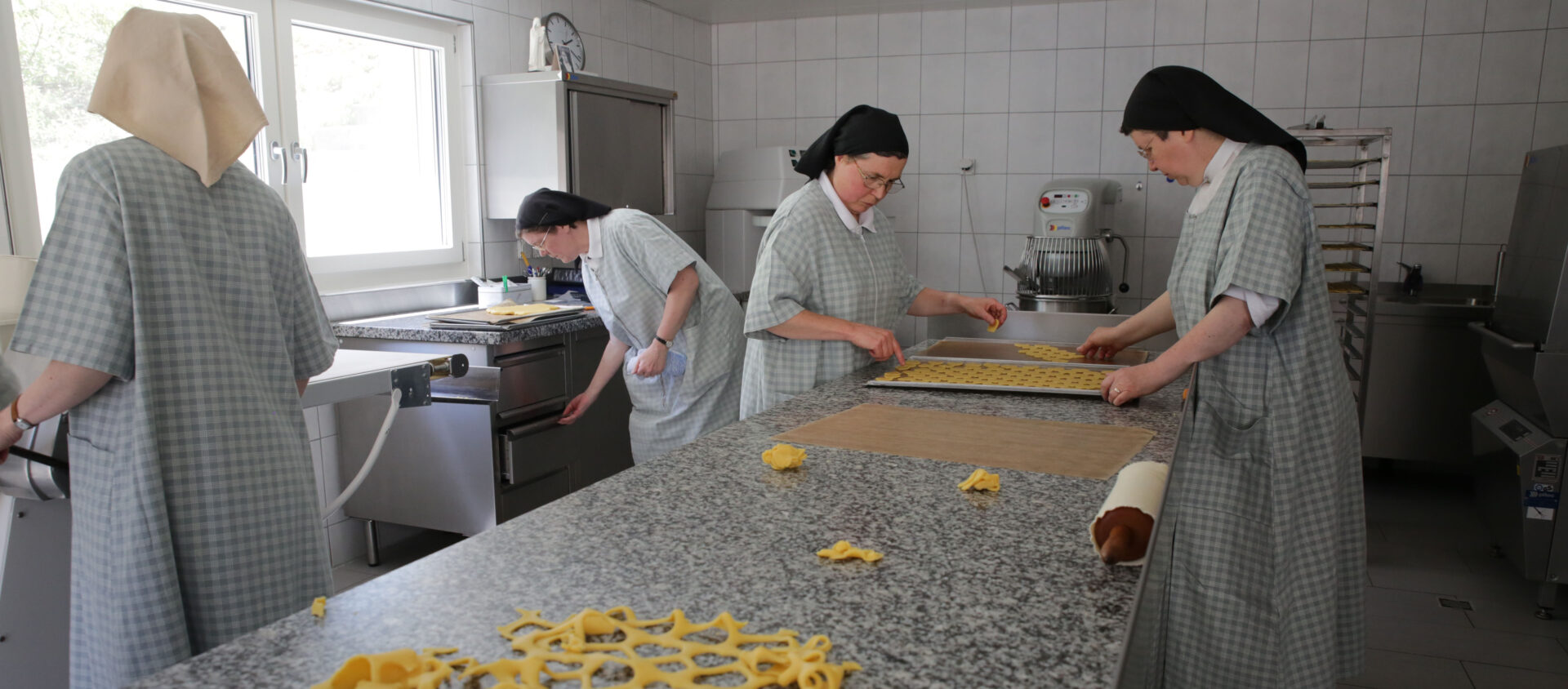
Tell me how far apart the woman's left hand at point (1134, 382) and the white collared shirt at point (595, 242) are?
142 cm

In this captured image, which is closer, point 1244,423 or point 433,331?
point 1244,423

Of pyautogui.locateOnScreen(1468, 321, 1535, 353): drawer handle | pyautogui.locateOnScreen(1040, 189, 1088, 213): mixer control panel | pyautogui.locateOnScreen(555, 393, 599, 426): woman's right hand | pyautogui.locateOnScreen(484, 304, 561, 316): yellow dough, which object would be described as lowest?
pyautogui.locateOnScreen(555, 393, 599, 426): woman's right hand

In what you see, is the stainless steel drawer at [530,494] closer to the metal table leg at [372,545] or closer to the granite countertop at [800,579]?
the metal table leg at [372,545]

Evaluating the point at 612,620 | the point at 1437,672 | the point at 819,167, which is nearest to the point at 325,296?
the point at 819,167

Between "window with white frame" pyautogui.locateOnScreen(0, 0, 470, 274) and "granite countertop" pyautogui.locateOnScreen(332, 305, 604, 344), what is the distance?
0.29 m

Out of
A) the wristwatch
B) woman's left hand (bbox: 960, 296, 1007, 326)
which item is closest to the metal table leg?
the wristwatch

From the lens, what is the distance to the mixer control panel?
385 centimetres

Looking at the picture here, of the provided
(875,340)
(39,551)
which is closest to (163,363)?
(39,551)

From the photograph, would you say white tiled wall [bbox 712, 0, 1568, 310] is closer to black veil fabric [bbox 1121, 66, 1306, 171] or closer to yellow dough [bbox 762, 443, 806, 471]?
black veil fabric [bbox 1121, 66, 1306, 171]

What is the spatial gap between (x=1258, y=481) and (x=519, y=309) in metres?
2.32

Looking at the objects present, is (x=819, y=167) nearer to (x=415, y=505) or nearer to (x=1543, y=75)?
(x=415, y=505)

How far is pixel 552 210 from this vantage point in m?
2.56

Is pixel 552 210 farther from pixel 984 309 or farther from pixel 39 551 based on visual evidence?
pixel 39 551

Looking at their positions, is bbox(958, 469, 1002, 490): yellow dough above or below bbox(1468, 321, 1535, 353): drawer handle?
above
